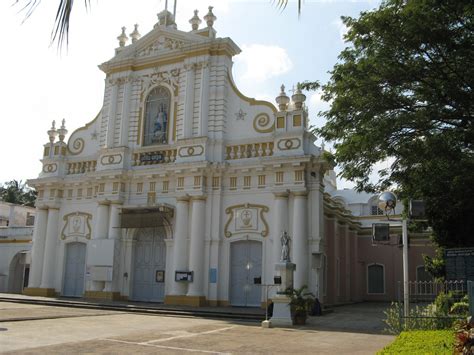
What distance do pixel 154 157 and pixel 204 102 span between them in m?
3.58

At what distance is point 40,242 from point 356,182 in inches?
712

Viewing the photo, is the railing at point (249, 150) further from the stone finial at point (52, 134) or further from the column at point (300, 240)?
the stone finial at point (52, 134)

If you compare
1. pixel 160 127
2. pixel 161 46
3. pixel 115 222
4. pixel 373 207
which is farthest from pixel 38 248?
pixel 373 207

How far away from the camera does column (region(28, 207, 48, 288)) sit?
2502 centimetres

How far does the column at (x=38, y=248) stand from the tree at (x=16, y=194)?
36139mm

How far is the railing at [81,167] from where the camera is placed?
25547mm

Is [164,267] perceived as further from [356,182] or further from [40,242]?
[356,182]

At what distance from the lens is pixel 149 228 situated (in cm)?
2347

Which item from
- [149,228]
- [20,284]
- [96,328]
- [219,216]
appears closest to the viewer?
[96,328]

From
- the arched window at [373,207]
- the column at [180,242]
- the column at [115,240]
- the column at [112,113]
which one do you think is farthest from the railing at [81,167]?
the arched window at [373,207]

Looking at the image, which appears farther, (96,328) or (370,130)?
(96,328)

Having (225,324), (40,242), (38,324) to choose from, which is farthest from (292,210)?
(40,242)

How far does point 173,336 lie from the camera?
40.0 feet

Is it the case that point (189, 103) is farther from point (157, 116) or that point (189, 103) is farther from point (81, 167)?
point (81, 167)
